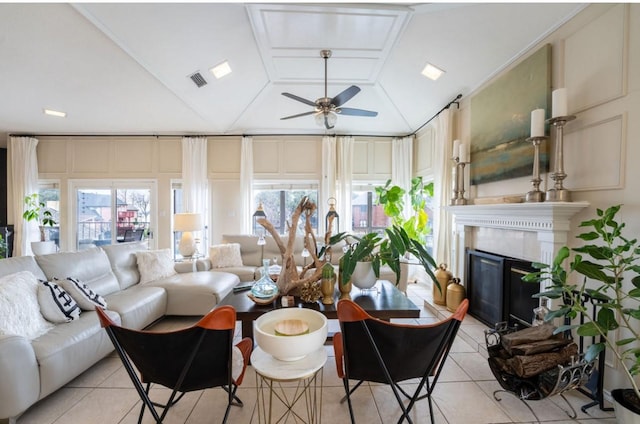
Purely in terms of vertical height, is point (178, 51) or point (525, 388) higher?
point (178, 51)

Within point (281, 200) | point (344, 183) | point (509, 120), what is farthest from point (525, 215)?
point (281, 200)

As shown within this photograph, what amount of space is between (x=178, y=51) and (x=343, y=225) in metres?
3.65

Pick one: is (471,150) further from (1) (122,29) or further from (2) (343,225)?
(1) (122,29)

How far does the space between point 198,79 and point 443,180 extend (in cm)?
364

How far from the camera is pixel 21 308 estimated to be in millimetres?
Answer: 1763

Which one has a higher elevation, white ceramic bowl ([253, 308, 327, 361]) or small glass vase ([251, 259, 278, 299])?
white ceramic bowl ([253, 308, 327, 361])

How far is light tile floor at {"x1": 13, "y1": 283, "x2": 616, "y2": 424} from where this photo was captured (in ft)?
5.32

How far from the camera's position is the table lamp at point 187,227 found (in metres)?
4.05

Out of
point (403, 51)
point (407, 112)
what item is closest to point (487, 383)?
point (403, 51)

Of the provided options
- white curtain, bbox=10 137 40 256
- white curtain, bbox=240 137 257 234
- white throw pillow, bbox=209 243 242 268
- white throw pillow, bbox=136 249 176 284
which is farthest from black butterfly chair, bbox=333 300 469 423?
white curtain, bbox=10 137 40 256

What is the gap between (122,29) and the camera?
2.63 metres

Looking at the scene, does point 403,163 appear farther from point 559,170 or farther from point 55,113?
point 55,113

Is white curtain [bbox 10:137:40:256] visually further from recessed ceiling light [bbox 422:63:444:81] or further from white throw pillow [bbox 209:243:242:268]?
recessed ceiling light [bbox 422:63:444:81]

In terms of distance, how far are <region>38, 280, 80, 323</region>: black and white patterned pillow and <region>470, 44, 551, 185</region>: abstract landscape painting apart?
13.0 feet
